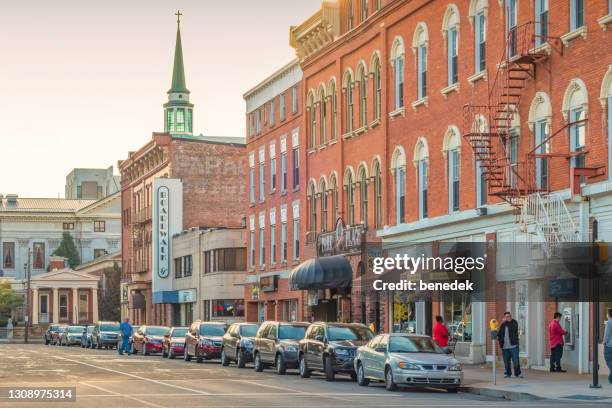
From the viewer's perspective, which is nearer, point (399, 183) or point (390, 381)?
point (390, 381)

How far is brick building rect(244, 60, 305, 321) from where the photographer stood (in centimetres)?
6512

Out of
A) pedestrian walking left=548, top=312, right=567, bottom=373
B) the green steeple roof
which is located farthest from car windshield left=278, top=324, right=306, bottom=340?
the green steeple roof

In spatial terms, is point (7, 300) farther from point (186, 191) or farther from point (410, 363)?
point (410, 363)

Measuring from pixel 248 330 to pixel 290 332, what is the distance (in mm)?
5268

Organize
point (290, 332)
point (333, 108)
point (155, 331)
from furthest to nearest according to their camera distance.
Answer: point (155, 331) → point (333, 108) → point (290, 332)

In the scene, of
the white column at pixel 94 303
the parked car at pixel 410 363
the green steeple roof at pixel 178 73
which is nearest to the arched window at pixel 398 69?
the parked car at pixel 410 363

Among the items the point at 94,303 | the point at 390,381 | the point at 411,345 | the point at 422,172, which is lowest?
the point at 94,303

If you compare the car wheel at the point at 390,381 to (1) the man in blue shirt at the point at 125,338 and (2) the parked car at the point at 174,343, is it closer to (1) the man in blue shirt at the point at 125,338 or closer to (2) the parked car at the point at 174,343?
(2) the parked car at the point at 174,343

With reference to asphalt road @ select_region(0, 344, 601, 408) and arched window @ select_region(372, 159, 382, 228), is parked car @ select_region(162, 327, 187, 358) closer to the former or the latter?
arched window @ select_region(372, 159, 382, 228)

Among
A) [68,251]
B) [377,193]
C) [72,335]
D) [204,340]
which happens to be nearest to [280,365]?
[204,340]

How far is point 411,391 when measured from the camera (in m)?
33.7

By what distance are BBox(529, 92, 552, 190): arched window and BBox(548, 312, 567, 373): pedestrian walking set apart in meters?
4.07

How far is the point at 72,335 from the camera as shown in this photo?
297 feet

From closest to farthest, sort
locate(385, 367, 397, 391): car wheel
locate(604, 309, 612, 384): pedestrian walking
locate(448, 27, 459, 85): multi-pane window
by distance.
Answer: locate(604, 309, 612, 384): pedestrian walking, locate(385, 367, 397, 391): car wheel, locate(448, 27, 459, 85): multi-pane window
